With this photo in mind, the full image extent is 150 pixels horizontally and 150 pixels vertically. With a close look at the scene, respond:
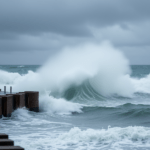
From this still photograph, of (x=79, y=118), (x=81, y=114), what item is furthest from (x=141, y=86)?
(x=79, y=118)

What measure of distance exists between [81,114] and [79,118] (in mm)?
998

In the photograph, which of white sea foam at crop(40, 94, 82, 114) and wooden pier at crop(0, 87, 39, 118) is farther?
white sea foam at crop(40, 94, 82, 114)

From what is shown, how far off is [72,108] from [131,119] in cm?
298

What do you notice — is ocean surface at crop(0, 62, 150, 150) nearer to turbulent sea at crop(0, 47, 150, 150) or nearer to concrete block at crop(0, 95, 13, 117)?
turbulent sea at crop(0, 47, 150, 150)

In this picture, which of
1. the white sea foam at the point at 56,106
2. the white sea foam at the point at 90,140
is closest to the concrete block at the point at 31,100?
the white sea foam at the point at 56,106

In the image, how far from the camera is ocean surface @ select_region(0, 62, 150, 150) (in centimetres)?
642

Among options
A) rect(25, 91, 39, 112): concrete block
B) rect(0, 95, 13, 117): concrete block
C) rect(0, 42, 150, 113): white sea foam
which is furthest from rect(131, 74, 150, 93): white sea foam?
rect(0, 95, 13, 117): concrete block

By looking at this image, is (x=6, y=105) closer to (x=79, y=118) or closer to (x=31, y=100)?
(x=31, y=100)

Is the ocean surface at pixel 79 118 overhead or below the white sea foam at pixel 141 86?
below

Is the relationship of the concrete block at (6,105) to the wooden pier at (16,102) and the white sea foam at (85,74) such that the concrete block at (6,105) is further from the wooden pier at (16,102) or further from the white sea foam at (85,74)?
the white sea foam at (85,74)

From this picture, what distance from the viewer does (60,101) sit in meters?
12.5

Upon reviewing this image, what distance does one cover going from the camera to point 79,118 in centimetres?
1042

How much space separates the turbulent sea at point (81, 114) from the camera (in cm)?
650

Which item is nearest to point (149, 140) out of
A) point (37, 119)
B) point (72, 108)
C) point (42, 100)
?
point (37, 119)
